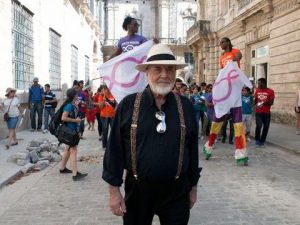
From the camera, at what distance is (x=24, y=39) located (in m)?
15.0

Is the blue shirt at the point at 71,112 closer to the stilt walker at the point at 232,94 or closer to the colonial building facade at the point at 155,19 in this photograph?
the stilt walker at the point at 232,94

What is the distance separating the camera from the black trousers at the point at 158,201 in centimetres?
289

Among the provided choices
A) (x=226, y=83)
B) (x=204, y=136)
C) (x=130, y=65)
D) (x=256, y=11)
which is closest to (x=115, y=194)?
(x=130, y=65)

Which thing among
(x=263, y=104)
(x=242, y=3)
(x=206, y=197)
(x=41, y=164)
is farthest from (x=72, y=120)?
(x=242, y=3)

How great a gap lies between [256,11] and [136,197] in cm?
1803

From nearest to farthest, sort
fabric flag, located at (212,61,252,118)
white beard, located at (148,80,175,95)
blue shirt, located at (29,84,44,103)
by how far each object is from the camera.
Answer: white beard, located at (148,80,175,95) → fabric flag, located at (212,61,252,118) → blue shirt, located at (29,84,44,103)

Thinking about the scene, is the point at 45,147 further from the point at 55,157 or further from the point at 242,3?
the point at 242,3

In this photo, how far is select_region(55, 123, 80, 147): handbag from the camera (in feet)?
22.7

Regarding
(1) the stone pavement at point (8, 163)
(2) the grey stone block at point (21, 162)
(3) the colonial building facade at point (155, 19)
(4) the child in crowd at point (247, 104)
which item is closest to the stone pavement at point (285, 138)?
(4) the child in crowd at point (247, 104)

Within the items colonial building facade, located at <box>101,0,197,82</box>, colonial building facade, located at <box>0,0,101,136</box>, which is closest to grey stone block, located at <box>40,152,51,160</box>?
colonial building facade, located at <box>0,0,101,136</box>

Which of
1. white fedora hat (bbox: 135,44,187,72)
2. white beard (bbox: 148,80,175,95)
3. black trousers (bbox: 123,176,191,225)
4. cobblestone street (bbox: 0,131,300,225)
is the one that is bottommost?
cobblestone street (bbox: 0,131,300,225)

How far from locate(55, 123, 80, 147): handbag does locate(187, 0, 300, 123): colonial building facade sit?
36.4 ft

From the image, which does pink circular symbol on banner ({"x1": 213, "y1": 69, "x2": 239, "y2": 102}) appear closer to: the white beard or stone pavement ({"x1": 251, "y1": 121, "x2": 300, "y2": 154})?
stone pavement ({"x1": 251, "y1": 121, "x2": 300, "y2": 154})

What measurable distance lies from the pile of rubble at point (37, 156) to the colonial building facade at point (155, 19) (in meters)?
44.5
